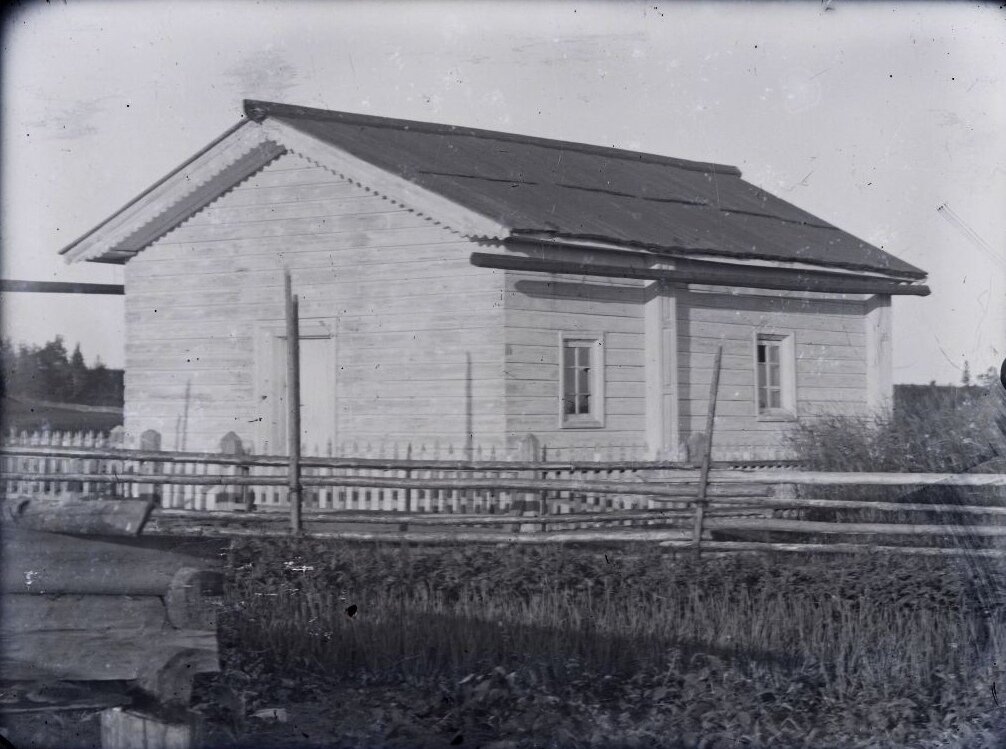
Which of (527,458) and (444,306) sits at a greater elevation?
(444,306)

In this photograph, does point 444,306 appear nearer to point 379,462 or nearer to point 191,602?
point 379,462

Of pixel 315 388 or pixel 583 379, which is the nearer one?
pixel 583 379

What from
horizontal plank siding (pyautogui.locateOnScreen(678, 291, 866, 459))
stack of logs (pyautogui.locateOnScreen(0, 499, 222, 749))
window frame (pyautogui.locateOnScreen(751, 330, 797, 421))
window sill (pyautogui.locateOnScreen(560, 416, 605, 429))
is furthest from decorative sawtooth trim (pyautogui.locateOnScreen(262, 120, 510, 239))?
stack of logs (pyautogui.locateOnScreen(0, 499, 222, 749))

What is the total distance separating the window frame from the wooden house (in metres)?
0.03

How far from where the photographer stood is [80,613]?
17.0ft

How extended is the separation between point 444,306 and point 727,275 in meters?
3.38

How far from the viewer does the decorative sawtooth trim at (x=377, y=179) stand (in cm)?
1148

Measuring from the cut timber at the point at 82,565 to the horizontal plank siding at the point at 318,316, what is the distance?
7028 millimetres

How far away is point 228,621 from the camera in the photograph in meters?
7.13

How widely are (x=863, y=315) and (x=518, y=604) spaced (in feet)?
25.5

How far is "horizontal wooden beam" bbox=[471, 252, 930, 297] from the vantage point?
11.7m

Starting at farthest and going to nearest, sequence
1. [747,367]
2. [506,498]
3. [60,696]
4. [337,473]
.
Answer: [747,367] < [337,473] < [506,498] < [60,696]

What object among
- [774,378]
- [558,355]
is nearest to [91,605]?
[558,355]

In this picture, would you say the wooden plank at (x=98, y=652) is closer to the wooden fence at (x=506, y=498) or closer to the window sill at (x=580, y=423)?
the wooden fence at (x=506, y=498)
